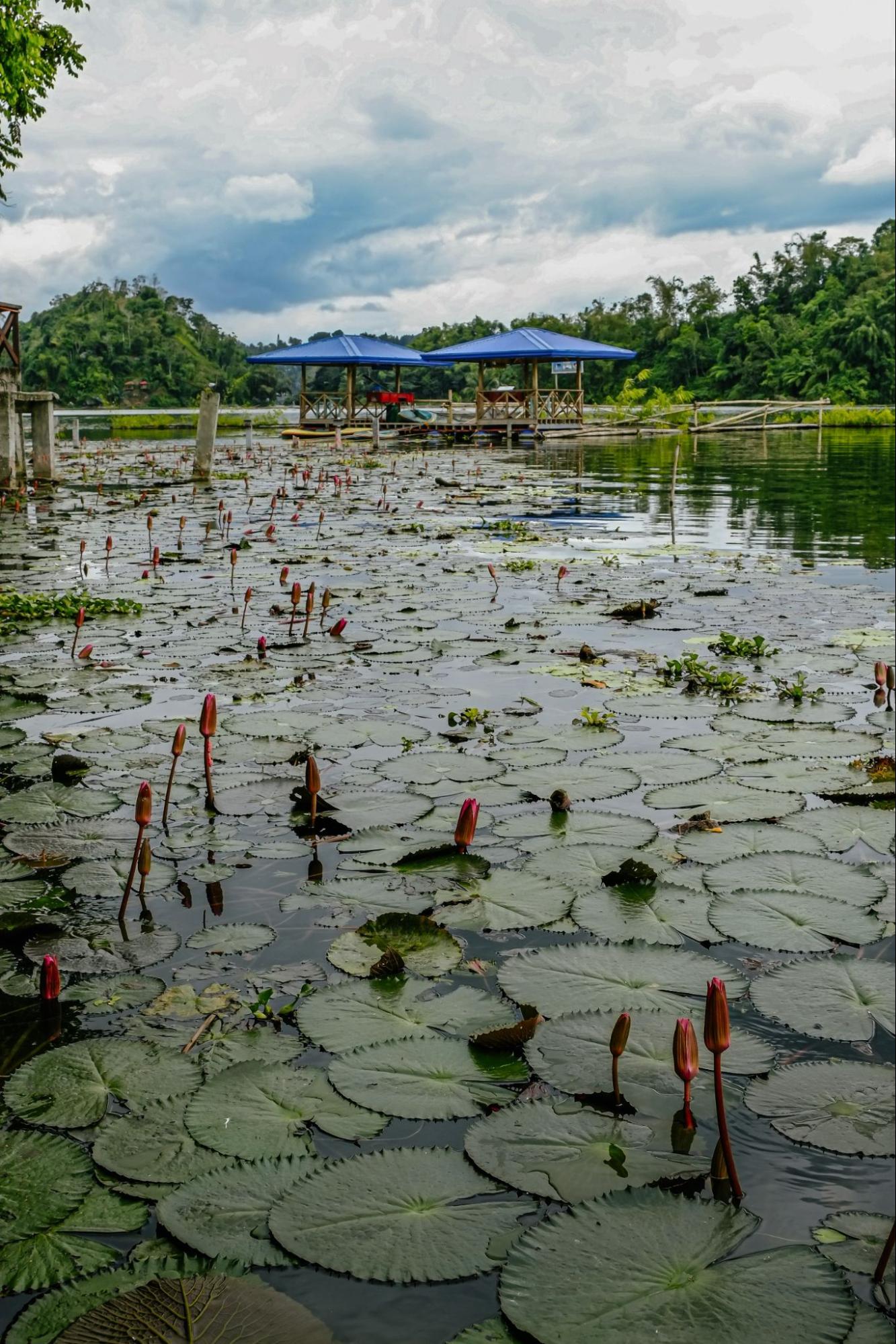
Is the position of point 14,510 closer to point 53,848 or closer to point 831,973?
point 53,848

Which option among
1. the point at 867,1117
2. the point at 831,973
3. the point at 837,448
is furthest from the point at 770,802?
the point at 837,448

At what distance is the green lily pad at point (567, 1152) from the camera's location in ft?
6.37

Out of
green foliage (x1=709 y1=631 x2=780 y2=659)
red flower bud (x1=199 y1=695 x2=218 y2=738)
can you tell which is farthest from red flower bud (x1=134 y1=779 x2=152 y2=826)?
green foliage (x1=709 y1=631 x2=780 y2=659)

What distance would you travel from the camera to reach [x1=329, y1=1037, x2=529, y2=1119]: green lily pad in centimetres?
216

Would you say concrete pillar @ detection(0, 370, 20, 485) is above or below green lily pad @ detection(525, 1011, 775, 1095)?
above

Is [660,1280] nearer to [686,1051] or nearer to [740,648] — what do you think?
[686,1051]

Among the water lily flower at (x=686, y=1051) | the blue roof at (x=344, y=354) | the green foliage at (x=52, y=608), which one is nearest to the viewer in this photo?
the water lily flower at (x=686, y=1051)

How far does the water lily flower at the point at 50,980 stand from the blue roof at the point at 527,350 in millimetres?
32602

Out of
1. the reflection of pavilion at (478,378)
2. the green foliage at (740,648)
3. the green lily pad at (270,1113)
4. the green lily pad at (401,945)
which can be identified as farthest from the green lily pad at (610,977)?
the reflection of pavilion at (478,378)

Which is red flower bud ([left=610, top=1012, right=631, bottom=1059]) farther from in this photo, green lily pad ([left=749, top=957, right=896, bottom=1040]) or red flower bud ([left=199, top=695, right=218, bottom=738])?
red flower bud ([left=199, top=695, right=218, bottom=738])

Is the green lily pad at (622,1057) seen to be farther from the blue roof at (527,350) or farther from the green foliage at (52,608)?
the blue roof at (527,350)

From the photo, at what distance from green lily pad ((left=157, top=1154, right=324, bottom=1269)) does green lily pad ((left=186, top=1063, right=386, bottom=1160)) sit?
4cm

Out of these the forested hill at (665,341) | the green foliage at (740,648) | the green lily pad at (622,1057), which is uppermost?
the forested hill at (665,341)

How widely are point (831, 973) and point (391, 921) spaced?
1.05 m
